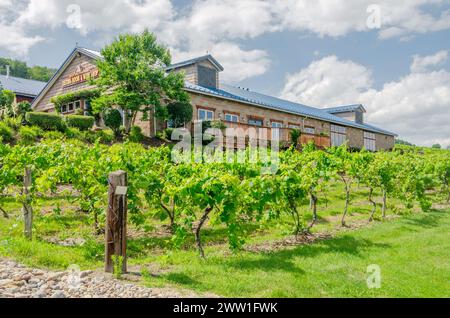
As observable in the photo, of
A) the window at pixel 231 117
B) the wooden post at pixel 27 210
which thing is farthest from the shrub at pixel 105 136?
the wooden post at pixel 27 210

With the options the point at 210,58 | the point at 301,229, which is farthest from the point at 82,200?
the point at 210,58

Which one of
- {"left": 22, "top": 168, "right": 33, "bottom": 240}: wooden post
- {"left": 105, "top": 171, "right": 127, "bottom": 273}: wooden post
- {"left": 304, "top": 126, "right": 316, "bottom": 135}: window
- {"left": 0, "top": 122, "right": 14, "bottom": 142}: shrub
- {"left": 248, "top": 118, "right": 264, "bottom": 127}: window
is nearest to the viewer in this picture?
{"left": 105, "top": 171, "right": 127, "bottom": 273}: wooden post

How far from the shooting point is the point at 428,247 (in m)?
8.43

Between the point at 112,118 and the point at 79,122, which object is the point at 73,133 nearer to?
the point at 79,122

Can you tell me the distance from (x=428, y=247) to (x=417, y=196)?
19.4 feet

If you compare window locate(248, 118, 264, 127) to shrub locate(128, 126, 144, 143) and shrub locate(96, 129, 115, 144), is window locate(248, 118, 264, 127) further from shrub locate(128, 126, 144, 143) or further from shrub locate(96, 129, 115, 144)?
shrub locate(96, 129, 115, 144)

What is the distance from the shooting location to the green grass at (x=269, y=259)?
17.9ft

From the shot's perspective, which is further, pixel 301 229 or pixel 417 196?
pixel 417 196

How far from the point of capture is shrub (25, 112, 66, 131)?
1833 cm

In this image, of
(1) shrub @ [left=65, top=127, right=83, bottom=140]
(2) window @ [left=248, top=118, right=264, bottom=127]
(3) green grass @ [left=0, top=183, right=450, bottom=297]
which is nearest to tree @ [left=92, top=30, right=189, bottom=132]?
(1) shrub @ [left=65, top=127, right=83, bottom=140]

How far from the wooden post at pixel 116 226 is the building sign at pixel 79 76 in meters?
21.5

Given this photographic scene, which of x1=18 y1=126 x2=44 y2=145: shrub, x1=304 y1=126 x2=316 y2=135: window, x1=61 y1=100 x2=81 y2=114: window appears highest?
x1=61 y1=100 x2=81 y2=114: window

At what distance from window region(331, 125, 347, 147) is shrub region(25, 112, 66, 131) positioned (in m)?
24.7
